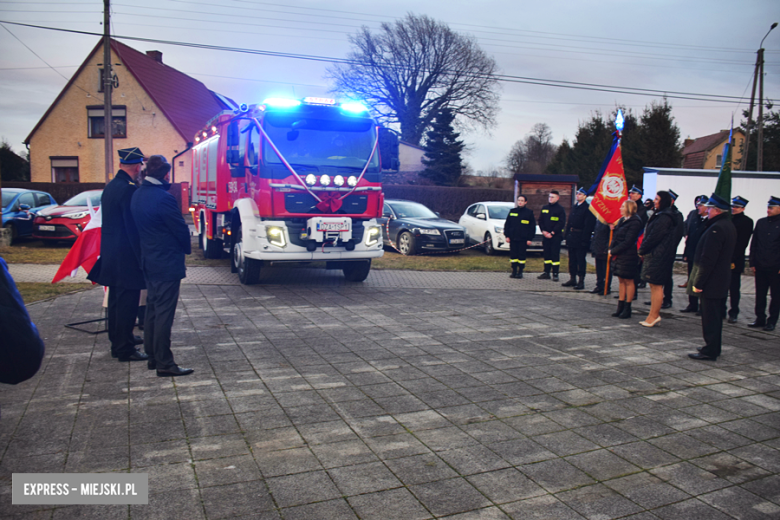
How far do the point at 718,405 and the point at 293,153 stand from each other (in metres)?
7.22

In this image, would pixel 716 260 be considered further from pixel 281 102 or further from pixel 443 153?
Result: pixel 443 153

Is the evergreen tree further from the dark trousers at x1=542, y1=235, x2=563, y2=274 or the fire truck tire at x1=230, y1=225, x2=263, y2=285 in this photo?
the fire truck tire at x1=230, y1=225, x2=263, y2=285

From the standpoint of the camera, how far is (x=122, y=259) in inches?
216

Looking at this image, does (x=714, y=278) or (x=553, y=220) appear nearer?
(x=714, y=278)

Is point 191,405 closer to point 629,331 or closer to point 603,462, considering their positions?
point 603,462

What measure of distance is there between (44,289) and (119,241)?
497 cm

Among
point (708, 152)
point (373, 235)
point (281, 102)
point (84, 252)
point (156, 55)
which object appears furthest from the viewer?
point (708, 152)

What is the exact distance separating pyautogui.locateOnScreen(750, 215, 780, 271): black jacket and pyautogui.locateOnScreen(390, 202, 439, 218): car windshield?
10458 mm

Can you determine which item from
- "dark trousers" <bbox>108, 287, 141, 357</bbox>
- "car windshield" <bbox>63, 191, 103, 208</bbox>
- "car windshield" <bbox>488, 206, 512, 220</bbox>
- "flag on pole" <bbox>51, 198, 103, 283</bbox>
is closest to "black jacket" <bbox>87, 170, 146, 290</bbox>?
"dark trousers" <bbox>108, 287, 141, 357</bbox>

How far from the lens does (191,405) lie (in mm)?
4430

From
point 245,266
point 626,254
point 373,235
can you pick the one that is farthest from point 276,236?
point 626,254

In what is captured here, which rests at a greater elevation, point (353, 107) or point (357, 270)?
point (353, 107)

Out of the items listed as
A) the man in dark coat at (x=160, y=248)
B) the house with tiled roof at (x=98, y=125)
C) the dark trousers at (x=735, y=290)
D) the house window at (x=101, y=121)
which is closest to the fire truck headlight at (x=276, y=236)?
the man in dark coat at (x=160, y=248)

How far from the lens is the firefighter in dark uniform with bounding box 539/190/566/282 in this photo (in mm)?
12477
